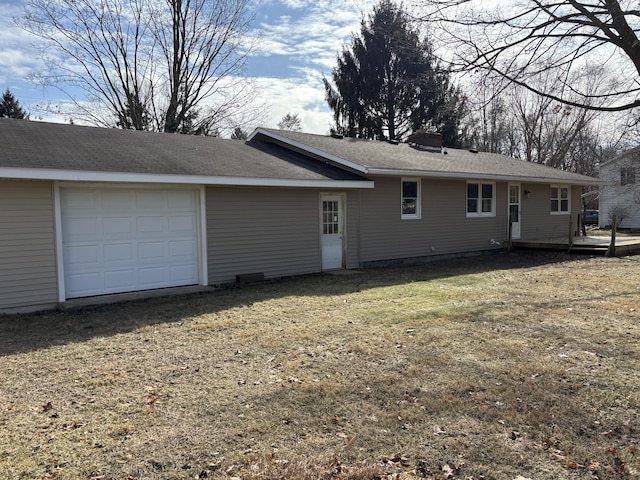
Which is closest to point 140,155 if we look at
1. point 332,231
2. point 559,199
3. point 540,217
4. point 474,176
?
point 332,231

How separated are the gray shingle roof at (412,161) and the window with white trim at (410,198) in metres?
0.54

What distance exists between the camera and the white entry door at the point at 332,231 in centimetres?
1223

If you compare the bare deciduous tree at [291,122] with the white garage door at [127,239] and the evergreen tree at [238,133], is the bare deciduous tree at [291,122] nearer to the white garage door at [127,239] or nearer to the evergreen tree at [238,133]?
the evergreen tree at [238,133]

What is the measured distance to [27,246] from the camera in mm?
7836

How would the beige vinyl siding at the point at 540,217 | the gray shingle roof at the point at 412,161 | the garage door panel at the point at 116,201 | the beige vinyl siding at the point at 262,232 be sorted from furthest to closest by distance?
1. the beige vinyl siding at the point at 540,217
2. the gray shingle roof at the point at 412,161
3. the beige vinyl siding at the point at 262,232
4. the garage door panel at the point at 116,201

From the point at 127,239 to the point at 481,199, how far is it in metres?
11.8

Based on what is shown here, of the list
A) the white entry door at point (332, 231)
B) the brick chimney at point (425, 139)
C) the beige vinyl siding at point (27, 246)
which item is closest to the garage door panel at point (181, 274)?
the beige vinyl siding at point (27, 246)

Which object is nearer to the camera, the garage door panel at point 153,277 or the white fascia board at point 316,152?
the garage door panel at point 153,277

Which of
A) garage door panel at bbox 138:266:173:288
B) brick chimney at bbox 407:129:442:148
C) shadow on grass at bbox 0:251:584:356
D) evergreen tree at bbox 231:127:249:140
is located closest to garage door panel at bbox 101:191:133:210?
garage door panel at bbox 138:266:173:288

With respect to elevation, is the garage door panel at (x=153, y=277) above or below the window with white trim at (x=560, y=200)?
below

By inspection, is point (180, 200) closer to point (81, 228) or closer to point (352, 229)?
point (81, 228)

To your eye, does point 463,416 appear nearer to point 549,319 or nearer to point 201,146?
point 549,319

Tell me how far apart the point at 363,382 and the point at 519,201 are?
15061 millimetres

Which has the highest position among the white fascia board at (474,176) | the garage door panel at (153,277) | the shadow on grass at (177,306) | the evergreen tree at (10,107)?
the evergreen tree at (10,107)
